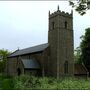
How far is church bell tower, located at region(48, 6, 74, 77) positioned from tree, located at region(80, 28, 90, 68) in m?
11.9

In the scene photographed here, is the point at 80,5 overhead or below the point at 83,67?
overhead

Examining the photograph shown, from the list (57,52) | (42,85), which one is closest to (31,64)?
(57,52)

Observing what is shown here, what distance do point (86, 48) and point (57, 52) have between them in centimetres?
1765

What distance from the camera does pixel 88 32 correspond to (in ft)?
231

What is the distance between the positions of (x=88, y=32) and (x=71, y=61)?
57.2 ft

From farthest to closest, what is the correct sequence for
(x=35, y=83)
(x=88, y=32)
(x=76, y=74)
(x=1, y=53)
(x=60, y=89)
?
(x=1, y=53)
(x=88, y=32)
(x=76, y=74)
(x=35, y=83)
(x=60, y=89)

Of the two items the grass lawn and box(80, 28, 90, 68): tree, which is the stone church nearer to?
box(80, 28, 90, 68): tree

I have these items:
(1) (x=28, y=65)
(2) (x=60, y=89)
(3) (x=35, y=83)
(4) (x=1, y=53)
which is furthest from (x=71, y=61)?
(4) (x=1, y=53)

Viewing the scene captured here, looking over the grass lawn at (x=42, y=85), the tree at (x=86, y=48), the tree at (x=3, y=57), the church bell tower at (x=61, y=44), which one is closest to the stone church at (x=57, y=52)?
the church bell tower at (x=61, y=44)

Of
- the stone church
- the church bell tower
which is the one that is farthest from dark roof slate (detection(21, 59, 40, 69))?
the church bell tower

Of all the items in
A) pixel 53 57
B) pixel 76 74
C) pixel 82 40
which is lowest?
pixel 76 74

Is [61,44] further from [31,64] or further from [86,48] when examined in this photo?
[86,48]

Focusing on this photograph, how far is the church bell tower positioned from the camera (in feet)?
177

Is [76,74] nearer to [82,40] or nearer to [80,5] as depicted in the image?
[82,40]
